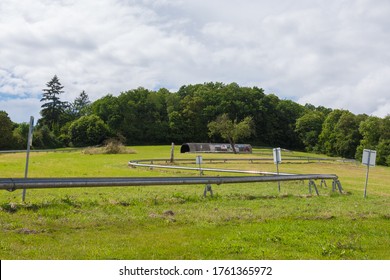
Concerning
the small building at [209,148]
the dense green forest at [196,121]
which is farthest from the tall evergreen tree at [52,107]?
the small building at [209,148]

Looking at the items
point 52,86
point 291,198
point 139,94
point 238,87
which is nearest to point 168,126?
point 139,94

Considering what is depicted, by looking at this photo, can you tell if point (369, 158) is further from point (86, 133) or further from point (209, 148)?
point (86, 133)

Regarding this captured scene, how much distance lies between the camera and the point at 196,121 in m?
116

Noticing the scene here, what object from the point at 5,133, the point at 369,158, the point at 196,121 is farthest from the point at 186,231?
the point at 196,121

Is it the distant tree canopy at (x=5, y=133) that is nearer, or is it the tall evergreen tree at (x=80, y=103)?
the distant tree canopy at (x=5, y=133)

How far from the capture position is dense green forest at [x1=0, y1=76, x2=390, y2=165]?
101m

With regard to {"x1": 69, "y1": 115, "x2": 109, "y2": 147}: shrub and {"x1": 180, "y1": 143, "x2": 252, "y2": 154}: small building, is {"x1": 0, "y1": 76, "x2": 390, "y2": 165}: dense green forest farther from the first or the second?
{"x1": 180, "y1": 143, "x2": 252, "y2": 154}: small building

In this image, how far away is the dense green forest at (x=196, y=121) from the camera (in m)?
101

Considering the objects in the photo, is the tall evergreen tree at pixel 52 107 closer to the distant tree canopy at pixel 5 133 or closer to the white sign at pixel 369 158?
the distant tree canopy at pixel 5 133

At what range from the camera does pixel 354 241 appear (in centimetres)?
783

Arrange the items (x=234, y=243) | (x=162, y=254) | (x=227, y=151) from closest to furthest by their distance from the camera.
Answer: (x=162, y=254) → (x=234, y=243) → (x=227, y=151)

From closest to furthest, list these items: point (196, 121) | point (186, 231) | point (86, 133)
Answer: point (186, 231)
point (86, 133)
point (196, 121)

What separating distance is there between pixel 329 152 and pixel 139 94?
57.0 metres
